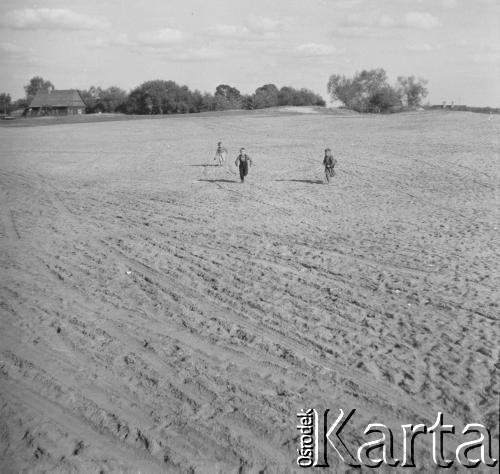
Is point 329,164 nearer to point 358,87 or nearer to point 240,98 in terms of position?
point 240,98

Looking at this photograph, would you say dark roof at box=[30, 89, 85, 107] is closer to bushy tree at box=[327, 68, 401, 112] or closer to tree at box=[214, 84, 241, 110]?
tree at box=[214, 84, 241, 110]

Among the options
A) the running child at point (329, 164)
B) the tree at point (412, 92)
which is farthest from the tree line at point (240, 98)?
the running child at point (329, 164)

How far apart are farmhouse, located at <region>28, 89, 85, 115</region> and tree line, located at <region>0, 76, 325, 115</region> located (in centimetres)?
741

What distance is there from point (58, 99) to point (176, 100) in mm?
20915

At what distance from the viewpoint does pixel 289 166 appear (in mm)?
26938

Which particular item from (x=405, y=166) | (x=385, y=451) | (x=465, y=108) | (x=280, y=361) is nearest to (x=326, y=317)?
(x=280, y=361)

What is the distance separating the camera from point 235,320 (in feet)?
29.9

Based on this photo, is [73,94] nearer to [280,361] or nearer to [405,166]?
[405,166]

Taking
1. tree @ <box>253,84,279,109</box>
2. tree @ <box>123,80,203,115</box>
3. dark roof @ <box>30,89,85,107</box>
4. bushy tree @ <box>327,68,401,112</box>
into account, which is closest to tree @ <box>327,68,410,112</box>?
bushy tree @ <box>327,68,401,112</box>

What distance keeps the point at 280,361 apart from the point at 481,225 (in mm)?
9167

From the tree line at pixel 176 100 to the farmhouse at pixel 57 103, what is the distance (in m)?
7.41

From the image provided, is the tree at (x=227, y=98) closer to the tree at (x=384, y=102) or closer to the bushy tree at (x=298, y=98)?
the bushy tree at (x=298, y=98)

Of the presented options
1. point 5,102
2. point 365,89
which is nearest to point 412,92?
point 365,89

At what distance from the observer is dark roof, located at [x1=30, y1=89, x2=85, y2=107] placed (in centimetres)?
9757
